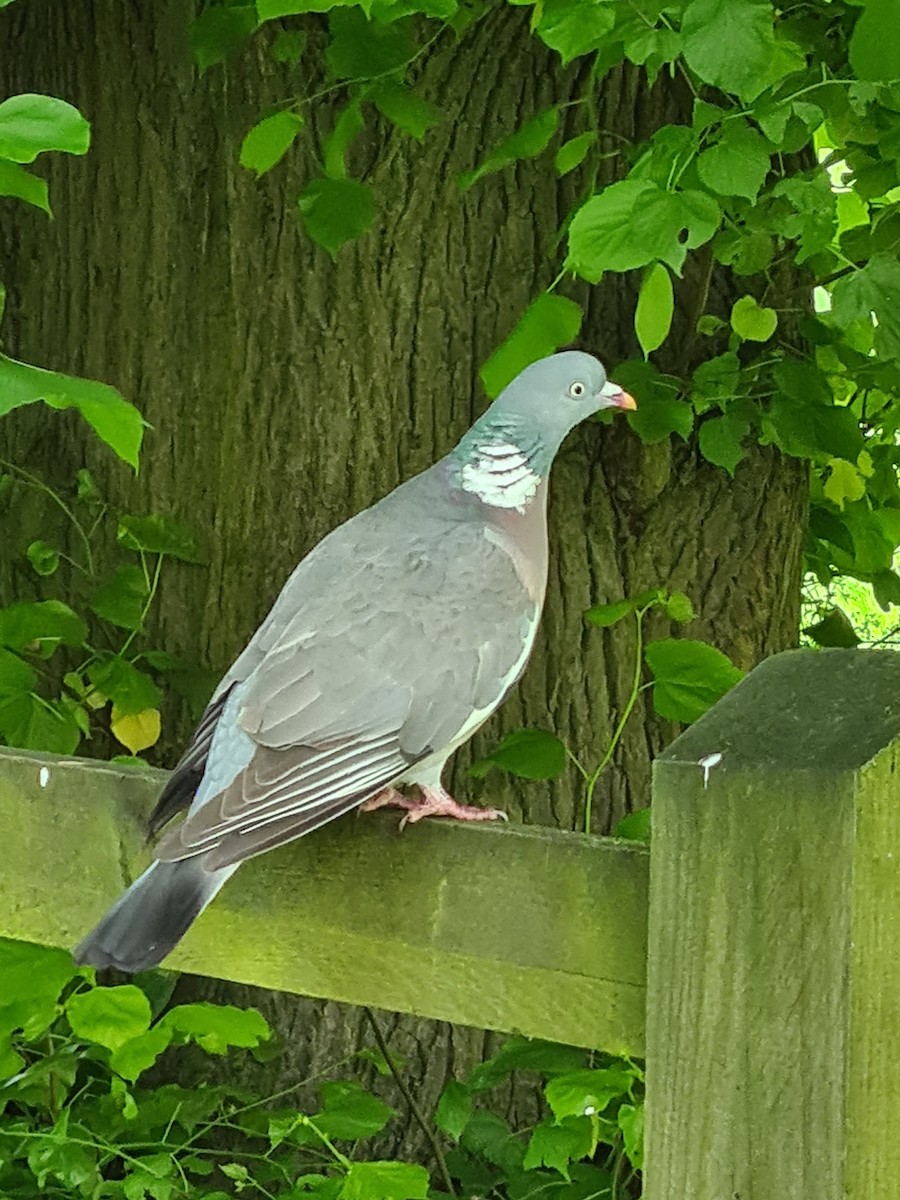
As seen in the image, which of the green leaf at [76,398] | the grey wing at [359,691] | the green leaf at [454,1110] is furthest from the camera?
the green leaf at [454,1110]

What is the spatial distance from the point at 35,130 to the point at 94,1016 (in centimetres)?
81

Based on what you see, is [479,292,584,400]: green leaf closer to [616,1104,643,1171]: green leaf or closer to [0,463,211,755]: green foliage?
[0,463,211,755]: green foliage

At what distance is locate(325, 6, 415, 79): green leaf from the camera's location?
1743 millimetres

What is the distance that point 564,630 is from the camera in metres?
2.17

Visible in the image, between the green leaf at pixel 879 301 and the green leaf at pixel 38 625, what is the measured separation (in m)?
1.10

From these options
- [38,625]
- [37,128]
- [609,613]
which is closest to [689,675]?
[609,613]

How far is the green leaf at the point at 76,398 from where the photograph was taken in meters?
1.10

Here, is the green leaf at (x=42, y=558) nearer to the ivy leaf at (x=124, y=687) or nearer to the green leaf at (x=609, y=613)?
the ivy leaf at (x=124, y=687)

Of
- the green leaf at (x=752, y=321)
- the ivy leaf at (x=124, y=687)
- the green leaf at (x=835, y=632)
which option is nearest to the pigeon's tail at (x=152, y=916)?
the ivy leaf at (x=124, y=687)

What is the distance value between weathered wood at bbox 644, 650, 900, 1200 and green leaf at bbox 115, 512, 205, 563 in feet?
4.52

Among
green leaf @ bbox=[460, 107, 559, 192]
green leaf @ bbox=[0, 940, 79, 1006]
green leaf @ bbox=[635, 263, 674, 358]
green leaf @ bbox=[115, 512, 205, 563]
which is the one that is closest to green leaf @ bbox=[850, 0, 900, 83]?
green leaf @ bbox=[635, 263, 674, 358]

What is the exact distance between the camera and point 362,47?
175 centimetres

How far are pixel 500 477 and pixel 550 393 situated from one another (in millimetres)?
115

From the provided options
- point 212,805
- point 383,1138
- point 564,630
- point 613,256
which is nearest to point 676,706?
point 564,630
